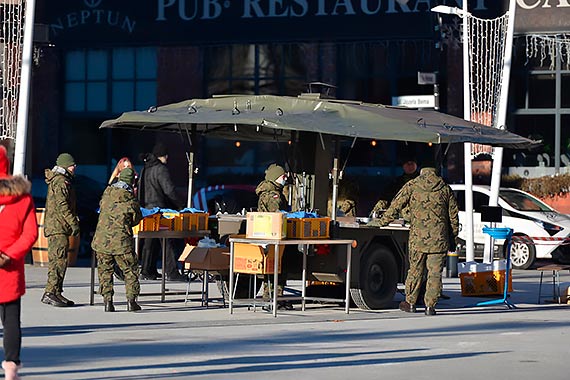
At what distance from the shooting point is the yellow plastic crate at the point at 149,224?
17.4 metres

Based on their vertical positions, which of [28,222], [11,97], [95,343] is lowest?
[95,343]

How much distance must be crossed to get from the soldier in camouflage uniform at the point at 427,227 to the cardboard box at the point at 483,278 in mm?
2109

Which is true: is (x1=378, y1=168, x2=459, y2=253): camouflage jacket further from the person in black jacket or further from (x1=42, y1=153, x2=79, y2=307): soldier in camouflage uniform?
the person in black jacket

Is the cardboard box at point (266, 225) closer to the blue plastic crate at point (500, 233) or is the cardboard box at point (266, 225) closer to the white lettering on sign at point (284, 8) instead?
the blue plastic crate at point (500, 233)

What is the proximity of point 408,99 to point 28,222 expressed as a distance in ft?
53.7

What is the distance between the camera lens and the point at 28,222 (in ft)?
33.2

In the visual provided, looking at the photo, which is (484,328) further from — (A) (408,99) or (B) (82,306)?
(A) (408,99)

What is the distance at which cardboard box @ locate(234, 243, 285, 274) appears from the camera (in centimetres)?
1673

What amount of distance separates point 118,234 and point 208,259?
54.6 inches

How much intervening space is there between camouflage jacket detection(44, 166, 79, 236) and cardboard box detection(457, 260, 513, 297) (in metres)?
5.65

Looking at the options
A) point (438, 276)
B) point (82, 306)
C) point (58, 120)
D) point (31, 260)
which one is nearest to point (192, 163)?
point (82, 306)

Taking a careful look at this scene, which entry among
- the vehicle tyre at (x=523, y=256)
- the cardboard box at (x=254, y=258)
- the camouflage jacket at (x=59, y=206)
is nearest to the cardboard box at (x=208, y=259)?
the cardboard box at (x=254, y=258)

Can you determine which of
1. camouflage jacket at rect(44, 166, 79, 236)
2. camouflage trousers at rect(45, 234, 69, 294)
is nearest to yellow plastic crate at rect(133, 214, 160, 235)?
camouflage jacket at rect(44, 166, 79, 236)

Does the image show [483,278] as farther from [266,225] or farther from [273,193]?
[266,225]
